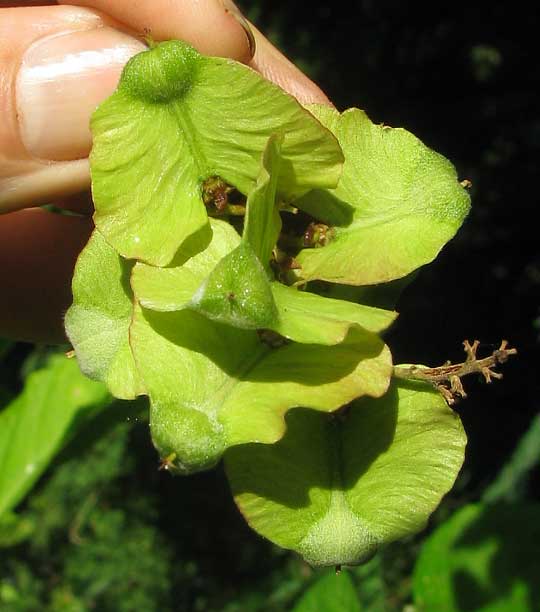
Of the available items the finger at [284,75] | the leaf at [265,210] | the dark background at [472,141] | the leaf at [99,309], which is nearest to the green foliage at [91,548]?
the dark background at [472,141]

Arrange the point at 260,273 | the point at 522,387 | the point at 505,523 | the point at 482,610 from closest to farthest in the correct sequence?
the point at 260,273, the point at 482,610, the point at 505,523, the point at 522,387

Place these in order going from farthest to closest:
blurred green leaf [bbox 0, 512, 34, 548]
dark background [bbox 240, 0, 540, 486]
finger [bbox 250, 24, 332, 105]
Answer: dark background [bbox 240, 0, 540, 486] < blurred green leaf [bbox 0, 512, 34, 548] < finger [bbox 250, 24, 332, 105]

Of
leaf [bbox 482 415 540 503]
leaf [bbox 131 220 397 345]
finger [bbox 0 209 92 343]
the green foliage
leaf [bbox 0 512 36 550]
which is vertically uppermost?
leaf [bbox 131 220 397 345]

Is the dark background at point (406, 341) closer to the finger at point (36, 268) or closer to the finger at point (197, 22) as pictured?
the finger at point (36, 268)

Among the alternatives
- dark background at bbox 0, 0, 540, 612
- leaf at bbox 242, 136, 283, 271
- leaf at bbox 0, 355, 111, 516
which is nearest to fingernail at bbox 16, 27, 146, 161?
leaf at bbox 242, 136, 283, 271

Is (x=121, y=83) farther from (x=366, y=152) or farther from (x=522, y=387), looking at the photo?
(x=522, y=387)

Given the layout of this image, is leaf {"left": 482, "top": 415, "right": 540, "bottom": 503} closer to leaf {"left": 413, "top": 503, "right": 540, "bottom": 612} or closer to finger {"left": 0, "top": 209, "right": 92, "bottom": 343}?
leaf {"left": 413, "top": 503, "right": 540, "bottom": 612}

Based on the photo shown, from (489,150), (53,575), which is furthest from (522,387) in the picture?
(53,575)
